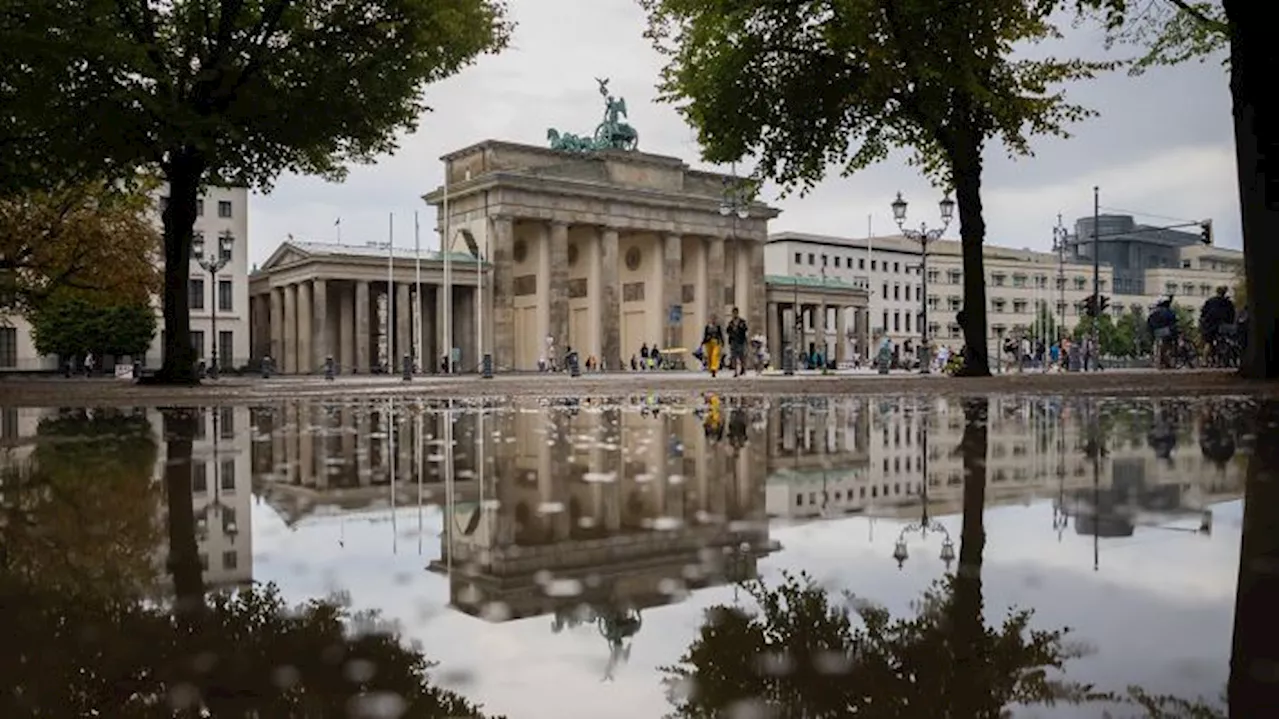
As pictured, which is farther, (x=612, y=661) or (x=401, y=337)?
(x=401, y=337)

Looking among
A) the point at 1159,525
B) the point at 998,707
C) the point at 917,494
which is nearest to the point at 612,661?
the point at 998,707

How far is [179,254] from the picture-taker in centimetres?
2662

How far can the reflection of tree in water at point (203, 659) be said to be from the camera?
7.50 feet

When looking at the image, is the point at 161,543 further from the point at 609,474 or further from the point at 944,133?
the point at 944,133

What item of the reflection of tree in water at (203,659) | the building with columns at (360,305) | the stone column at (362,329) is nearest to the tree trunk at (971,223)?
the reflection of tree in water at (203,659)

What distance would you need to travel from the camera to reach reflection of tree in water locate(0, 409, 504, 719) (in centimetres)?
229

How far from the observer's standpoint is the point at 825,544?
164 inches

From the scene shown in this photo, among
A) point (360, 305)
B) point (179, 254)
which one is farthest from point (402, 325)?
point (179, 254)

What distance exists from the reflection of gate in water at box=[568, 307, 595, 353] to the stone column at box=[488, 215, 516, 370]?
7.00m

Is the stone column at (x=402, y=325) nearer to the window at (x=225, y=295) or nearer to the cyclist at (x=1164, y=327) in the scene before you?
the window at (x=225, y=295)

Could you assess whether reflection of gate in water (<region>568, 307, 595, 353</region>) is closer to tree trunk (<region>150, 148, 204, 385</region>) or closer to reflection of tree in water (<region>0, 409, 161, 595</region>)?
tree trunk (<region>150, 148, 204, 385</region>)

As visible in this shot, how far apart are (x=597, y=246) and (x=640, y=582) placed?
82511 millimetres

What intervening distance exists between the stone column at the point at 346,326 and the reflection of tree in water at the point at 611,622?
79.4 metres

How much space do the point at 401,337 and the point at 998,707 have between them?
3007 inches
